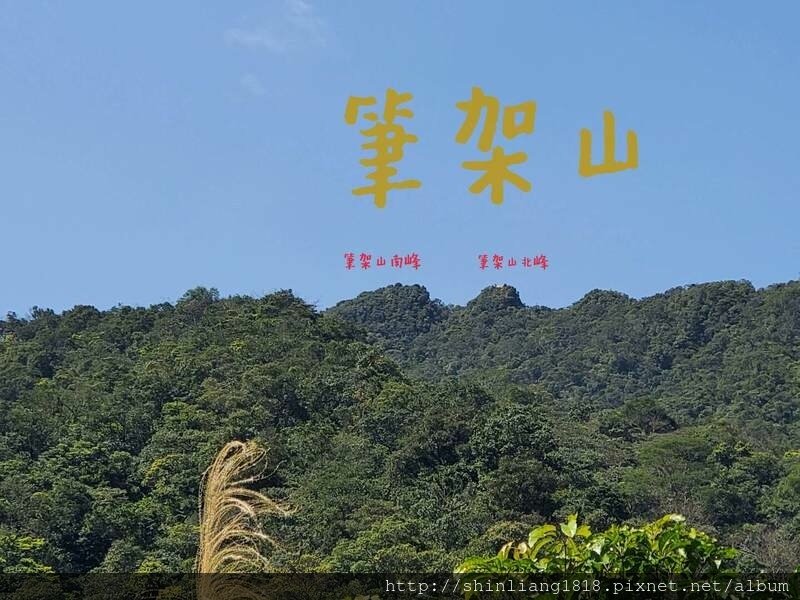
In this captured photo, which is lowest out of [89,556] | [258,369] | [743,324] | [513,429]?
[89,556]

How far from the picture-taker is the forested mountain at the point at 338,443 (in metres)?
15.3

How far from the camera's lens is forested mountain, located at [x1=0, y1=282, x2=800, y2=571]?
50.1ft

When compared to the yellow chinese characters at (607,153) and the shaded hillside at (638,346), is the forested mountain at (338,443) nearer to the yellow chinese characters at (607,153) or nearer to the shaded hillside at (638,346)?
the shaded hillside at (638,346)

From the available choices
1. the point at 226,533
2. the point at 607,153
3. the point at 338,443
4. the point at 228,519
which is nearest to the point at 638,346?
the point at 338,443

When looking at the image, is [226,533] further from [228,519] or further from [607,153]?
[607,153]

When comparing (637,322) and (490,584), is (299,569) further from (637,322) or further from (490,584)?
(637,322)

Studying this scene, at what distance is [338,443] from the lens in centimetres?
1819

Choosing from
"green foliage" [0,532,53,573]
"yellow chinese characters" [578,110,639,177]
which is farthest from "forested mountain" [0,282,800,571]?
"yellow chinese characters" [578,110,639,177]

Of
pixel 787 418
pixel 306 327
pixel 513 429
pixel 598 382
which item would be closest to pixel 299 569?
pixel 513 429

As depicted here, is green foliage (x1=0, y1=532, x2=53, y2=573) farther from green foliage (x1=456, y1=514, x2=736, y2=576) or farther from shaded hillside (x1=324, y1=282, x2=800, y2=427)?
green foliage (x1=456, y1=514, x2=736, y2=576)

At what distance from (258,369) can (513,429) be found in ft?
17.9

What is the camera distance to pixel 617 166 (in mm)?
5008

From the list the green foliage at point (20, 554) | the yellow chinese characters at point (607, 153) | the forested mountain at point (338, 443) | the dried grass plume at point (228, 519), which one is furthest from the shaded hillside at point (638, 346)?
the dried grass plume at point (228, 519)

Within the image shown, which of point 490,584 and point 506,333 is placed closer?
point 490,584
